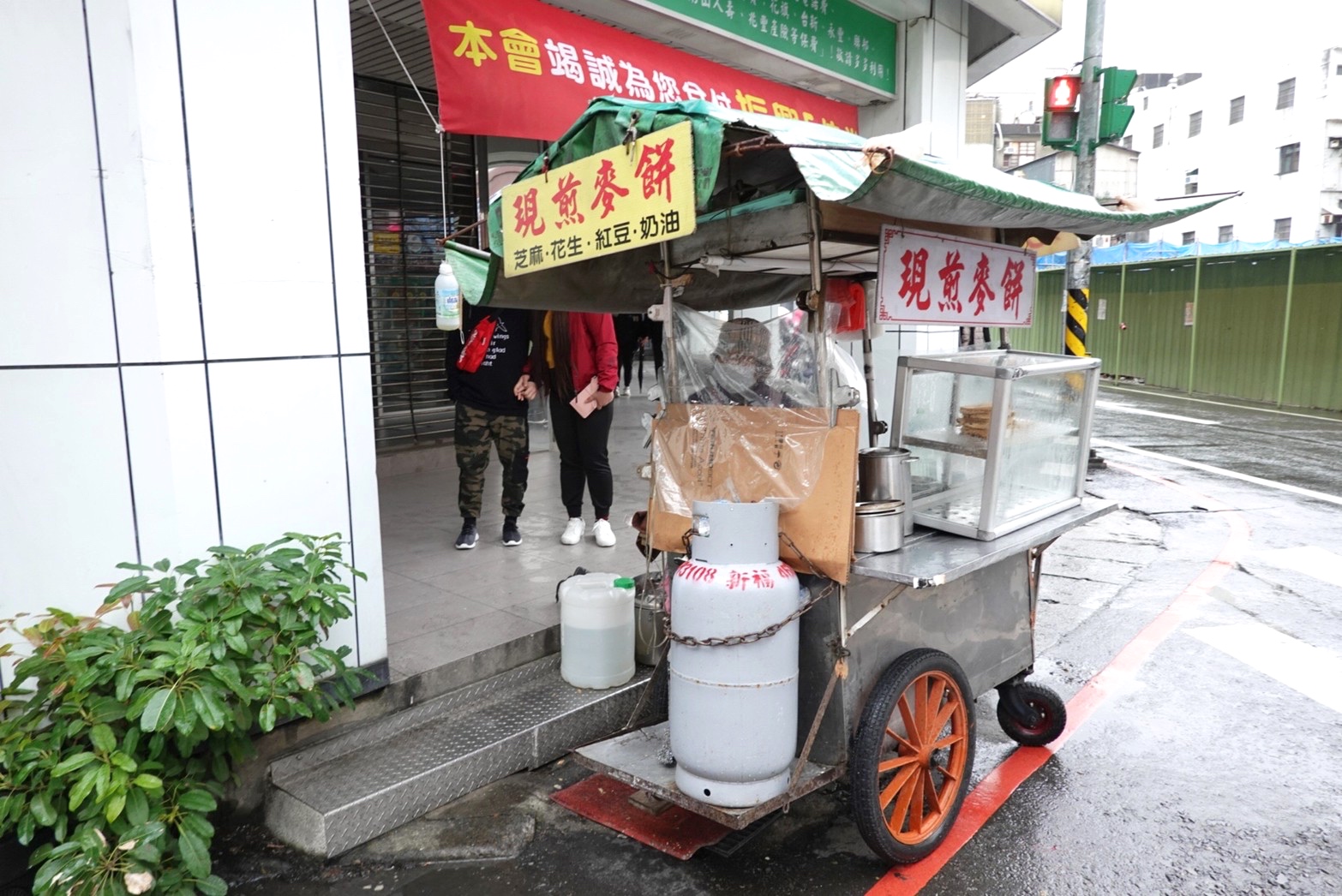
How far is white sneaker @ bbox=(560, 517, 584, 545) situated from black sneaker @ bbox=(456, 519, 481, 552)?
0.59 meters

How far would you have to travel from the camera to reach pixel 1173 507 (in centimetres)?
860

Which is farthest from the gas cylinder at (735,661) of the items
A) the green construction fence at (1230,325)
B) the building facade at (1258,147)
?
the building facade at (1258,147)

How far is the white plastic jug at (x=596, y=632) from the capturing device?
4.13m

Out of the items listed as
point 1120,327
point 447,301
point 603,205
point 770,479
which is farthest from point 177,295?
point 1120,327

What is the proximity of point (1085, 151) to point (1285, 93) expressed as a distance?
28.6 metres

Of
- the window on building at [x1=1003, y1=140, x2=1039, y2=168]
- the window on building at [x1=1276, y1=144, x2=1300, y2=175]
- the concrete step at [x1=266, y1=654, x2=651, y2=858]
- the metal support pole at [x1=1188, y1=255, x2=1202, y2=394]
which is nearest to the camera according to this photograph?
the concrete step at [x1=266, y1=654, x2=651, y2=858]

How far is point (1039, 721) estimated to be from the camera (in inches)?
159

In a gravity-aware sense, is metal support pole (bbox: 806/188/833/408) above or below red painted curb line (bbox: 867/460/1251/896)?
above

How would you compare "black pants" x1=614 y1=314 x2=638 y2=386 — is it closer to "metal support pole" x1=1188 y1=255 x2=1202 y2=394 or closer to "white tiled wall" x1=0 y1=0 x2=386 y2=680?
"white tiled wall" x1=0 y1=0 x2=386 y2=680

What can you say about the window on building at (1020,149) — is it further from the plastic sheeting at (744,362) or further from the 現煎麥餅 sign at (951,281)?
the plastic sheeting at (744,362)

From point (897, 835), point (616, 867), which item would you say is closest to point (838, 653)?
point (897, 835)

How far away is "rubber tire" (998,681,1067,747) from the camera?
396cm

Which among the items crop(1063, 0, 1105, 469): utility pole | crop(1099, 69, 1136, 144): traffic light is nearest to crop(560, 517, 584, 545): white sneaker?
crop(1063, 0, 1105, 469): utility pole

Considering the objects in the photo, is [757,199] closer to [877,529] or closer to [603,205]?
[603,205]
